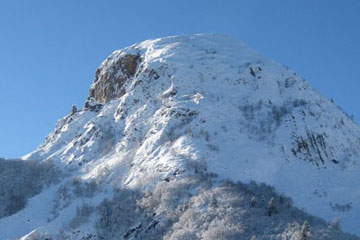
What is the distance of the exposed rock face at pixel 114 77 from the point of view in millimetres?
86750

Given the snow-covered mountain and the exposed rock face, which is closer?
the snow-covered mountain

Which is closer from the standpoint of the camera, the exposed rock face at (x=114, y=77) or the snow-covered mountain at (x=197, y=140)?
the snow-covered mountain at (x=197, y=140)

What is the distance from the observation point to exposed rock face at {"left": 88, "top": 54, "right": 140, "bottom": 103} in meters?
86.8

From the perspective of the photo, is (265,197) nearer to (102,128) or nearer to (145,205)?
(145,205)

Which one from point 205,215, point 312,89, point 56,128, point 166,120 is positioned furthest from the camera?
point 56,128

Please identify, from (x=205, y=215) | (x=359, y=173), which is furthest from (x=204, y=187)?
(x=359, y=173)

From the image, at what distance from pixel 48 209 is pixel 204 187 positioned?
2279 cm

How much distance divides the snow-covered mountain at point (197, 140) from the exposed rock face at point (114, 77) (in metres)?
0.29

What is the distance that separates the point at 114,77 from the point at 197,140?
1554 inches

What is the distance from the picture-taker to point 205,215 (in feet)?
126

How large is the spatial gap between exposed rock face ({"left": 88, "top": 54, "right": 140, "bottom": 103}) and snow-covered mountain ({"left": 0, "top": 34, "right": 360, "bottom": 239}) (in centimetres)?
29

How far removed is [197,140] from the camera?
54.6 meters

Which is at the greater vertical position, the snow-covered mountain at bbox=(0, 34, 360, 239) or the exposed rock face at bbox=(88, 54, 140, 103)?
the exposed rock face at bbox=(88, 54, 140, 103)

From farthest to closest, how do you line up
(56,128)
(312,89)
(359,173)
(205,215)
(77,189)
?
(56,128)
(312,89)
(77,189)
(359,173)
(205,215)
